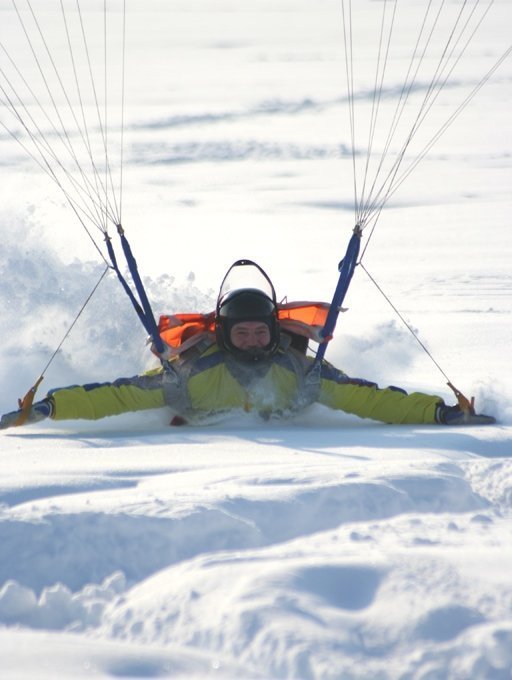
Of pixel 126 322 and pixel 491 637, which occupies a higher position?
pixel 126 322

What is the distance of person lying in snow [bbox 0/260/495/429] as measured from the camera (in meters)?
6.16

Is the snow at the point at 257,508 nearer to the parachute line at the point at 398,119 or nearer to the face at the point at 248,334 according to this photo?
the face at the point at 248,334

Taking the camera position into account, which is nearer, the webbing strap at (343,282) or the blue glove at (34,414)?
the blue glove at (34,414)

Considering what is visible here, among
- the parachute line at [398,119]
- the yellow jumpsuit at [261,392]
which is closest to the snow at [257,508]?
the yellow jumpsuit at [261,392]

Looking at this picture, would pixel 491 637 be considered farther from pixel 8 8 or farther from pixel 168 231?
pixel 8 8

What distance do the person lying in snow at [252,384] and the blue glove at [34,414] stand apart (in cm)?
37

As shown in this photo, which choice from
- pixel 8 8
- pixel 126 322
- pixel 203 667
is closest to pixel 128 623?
pixel 203 667

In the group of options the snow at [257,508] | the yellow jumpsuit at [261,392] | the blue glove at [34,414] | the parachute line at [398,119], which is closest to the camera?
the snow at [257,508]

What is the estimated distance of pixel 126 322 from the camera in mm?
8008

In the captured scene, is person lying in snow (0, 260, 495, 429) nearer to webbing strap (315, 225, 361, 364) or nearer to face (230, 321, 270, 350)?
face (230, 321, 270, 350)

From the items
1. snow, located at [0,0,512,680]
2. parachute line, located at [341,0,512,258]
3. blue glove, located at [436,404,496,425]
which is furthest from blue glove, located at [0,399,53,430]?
parachute line, located at [341,0,512,258]

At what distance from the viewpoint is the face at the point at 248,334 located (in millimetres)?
6160

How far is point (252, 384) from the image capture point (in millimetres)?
6211

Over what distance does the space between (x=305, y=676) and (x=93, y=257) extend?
929 centimetres
